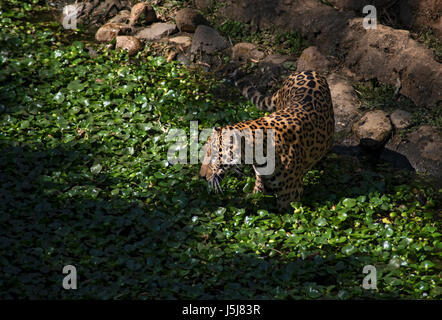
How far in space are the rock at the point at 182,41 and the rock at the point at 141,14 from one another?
0.74 metres

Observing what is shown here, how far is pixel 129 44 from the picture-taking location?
1072cm

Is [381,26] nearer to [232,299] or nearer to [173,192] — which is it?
[173,192]

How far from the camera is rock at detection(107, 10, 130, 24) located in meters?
11.6

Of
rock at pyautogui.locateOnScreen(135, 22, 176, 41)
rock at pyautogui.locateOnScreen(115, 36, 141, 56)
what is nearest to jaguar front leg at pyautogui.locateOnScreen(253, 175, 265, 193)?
rock at pyautogui.locateOnScreen(115, 36, 141, 56)

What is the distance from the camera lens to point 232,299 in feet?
20.1

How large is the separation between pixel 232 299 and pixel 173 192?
2.11 meters

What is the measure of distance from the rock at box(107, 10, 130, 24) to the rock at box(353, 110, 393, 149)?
4.99 meters

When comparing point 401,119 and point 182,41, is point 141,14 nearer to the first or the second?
point 182,41

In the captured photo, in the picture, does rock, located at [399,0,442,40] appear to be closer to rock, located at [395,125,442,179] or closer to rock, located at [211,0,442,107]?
rock, located at [211,0,442,107]

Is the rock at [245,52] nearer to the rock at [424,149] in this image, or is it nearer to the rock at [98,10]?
the rock at [98,10]

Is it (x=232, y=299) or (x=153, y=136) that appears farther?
(x=153, y=136)

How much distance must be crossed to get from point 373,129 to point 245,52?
2.86m

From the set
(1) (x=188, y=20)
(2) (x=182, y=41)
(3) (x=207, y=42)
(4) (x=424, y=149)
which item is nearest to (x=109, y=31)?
(2) (x=182, y=41)
